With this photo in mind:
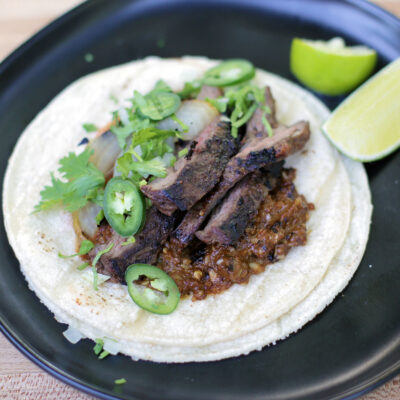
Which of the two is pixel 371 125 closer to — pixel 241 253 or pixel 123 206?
pixel 241 253

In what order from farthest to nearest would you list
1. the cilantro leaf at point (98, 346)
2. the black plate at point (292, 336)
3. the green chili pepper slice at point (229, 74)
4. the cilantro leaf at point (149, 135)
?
the green chili pepper slice at point (229, 74)
the cilantro leaf at point (149, 135)
the cilantro leaf at point (98, 346)
the black plate at point (292, 336)

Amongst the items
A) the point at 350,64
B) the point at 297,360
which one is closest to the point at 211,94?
the point at 350,64

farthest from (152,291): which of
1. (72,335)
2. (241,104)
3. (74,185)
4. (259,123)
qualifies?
(241,104)

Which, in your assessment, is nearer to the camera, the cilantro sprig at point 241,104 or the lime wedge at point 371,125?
the cilantro sprig at point 241,104

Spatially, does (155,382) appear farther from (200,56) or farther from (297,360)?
(200,56)

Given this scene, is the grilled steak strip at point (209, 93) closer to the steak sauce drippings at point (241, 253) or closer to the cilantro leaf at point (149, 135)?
the cilantro leaf at point (149, 135)

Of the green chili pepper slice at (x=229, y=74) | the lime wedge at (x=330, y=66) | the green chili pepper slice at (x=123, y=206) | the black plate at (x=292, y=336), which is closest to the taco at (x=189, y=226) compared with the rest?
the green chili pepper slice at (x=123, y=206)
